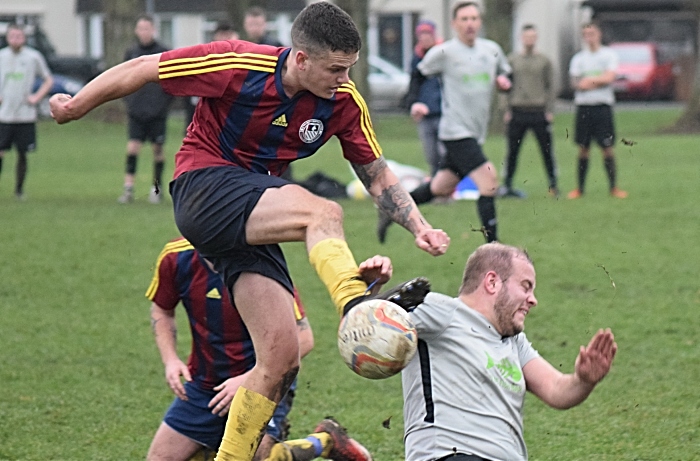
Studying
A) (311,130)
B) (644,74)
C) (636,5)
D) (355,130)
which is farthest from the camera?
(636,5)

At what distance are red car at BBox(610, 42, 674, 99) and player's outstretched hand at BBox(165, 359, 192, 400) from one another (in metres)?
33.9

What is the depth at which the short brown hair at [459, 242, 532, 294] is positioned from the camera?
4035 mm

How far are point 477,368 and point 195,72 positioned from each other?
1.50 meters

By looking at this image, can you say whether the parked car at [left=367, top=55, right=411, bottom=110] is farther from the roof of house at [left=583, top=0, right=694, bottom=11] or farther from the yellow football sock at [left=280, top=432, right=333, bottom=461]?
the yellow football sock at [left=280, top=432, right=333, bottom=461]

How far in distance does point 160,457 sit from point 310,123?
163cm

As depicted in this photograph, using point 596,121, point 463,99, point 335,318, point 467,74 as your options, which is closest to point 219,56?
point 335,318

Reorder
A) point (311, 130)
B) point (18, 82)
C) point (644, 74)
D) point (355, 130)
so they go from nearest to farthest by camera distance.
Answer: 1. point (311, 130)
2. point (355, 130)
3. point (18, 82)
4. point (644, 74)

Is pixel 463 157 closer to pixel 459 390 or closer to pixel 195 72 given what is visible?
pixel 195 72

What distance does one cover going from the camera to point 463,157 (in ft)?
34.2

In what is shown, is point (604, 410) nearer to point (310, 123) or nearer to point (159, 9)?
point (310, 123)

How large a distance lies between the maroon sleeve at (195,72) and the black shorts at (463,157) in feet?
20.3

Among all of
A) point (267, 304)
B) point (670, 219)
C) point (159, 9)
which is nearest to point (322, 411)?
point (267, 304)

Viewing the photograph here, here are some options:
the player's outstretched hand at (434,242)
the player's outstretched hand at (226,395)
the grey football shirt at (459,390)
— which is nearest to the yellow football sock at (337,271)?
the grey football shirt at (459,390)

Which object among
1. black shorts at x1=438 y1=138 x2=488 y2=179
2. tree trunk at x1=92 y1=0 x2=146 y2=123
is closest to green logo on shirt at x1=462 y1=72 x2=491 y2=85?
black shorts at x1=438 y1=138 x2=488 y2=179
